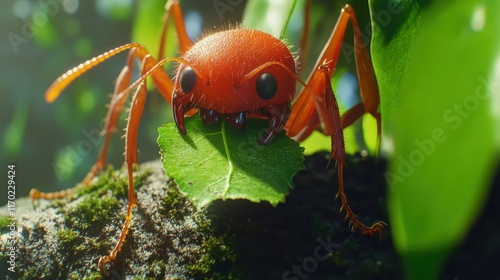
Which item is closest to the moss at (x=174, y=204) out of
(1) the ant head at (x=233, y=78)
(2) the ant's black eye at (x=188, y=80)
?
(1) the ant head at (x=233, y=78)

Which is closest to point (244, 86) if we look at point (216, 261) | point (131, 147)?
point (131, 147)

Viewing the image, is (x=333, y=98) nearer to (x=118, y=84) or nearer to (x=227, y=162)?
(x=227, y=162)

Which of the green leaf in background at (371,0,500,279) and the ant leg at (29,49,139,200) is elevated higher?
the green leaf in background at (371,0,500,279)

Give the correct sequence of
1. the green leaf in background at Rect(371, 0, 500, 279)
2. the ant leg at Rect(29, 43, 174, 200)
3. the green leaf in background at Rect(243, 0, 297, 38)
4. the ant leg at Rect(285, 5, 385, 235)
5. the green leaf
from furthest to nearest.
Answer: the green leaf in background at Rect(243, 0, 297, 38) < the ant leg at Rect(29, 43, 174, 200) < the ant leg at Rect(285, 5, 385, 235) < the green leaf < the green leaf in background at Rect(371, 0, 500, 279)

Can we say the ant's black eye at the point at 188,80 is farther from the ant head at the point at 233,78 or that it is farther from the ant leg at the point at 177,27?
the ant leg at the point at 177,27

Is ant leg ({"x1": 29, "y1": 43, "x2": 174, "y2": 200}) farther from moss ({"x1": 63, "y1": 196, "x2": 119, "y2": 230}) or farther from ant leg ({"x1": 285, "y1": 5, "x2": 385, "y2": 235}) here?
ant leg ({"x1": 285, "y1": 5, "x2": 385, "y2": 235})

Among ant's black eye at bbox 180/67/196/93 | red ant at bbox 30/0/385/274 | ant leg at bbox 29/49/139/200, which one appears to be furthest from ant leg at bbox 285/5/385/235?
ant leg at bbox 29/49/139/200
